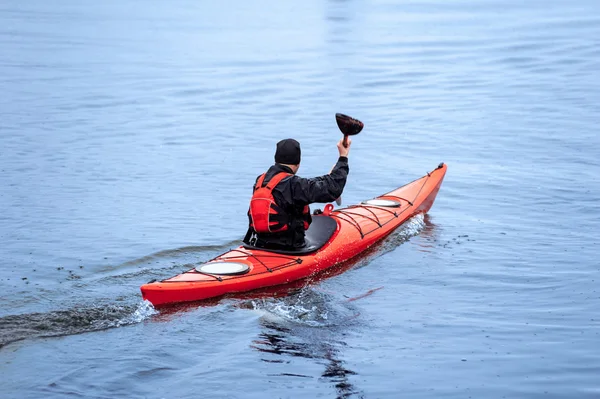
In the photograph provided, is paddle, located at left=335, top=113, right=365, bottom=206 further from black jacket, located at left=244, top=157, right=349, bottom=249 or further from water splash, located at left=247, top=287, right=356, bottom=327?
water splash, located at left=247, top=287, right=356, bottom=327

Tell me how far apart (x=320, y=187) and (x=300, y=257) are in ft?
2.56

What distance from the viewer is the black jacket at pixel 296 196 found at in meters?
8.30

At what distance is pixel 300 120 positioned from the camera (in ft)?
59.7

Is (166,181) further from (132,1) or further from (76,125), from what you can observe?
(132,1)

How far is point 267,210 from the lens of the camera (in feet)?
27.3

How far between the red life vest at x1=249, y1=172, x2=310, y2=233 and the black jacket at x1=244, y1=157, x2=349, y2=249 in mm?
40

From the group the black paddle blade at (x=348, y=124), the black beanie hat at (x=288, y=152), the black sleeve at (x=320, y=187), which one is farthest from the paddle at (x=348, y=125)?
the black beanie hat at (x=288, y=152)

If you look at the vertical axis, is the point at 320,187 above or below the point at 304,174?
above

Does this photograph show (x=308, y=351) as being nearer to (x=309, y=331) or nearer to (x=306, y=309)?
(x=309, y=331)

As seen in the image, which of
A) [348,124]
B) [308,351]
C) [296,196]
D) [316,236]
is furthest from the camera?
[316,236]

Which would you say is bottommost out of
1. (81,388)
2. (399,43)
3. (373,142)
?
(81,388)

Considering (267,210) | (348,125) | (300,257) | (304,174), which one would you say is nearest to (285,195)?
(267,210)

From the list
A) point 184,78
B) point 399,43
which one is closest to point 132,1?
point 399,43

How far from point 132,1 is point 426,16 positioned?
15.5 metres
